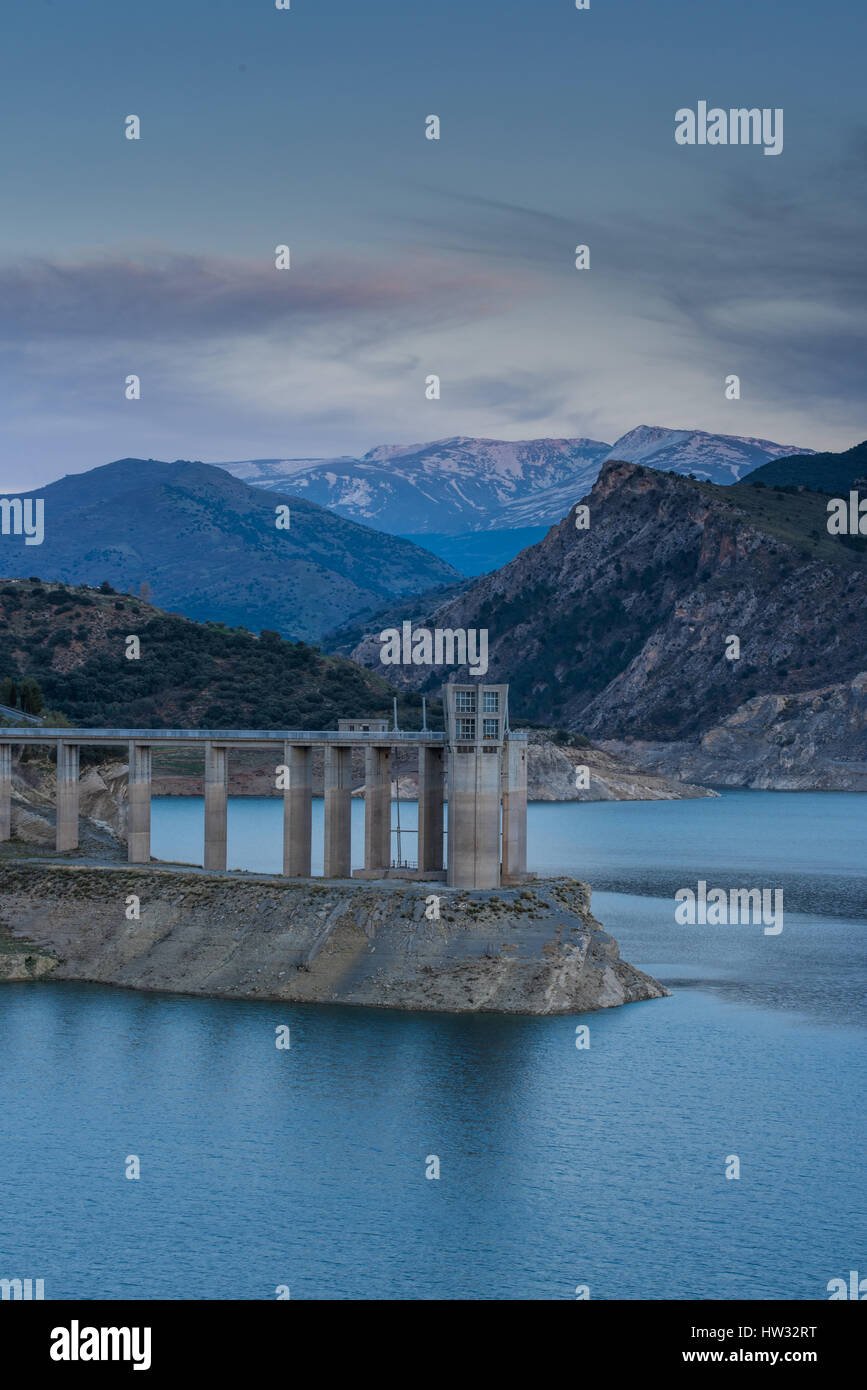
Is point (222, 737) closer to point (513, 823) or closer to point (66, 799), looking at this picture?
point (66, 799)

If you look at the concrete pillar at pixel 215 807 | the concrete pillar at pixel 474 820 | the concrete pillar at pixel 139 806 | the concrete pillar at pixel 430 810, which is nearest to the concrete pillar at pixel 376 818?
the concrete pillar at pixel 430 810

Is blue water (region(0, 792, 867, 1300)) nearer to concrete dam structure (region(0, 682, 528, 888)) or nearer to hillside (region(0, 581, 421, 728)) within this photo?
concrete dam structure (region(0, 682, 528, 888))

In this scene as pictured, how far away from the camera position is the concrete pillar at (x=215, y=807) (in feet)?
248

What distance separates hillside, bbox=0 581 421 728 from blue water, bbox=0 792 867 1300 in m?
98.3

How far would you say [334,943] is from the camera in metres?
61.2

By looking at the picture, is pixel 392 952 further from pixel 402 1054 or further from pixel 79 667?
pixel 79 667

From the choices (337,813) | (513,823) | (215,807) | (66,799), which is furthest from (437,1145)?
(66,799)

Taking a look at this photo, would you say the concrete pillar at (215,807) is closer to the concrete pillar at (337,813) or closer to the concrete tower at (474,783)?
the concrete pillar at (337,813)

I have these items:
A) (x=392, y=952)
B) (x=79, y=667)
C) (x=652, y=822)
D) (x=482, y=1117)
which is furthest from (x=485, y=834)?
(x=79, y=667)

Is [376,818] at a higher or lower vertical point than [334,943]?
higher

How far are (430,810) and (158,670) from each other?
102m

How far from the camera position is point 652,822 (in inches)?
6363

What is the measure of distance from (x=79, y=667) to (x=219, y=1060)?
387ft

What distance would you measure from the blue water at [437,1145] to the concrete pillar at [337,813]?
40.7 feet
